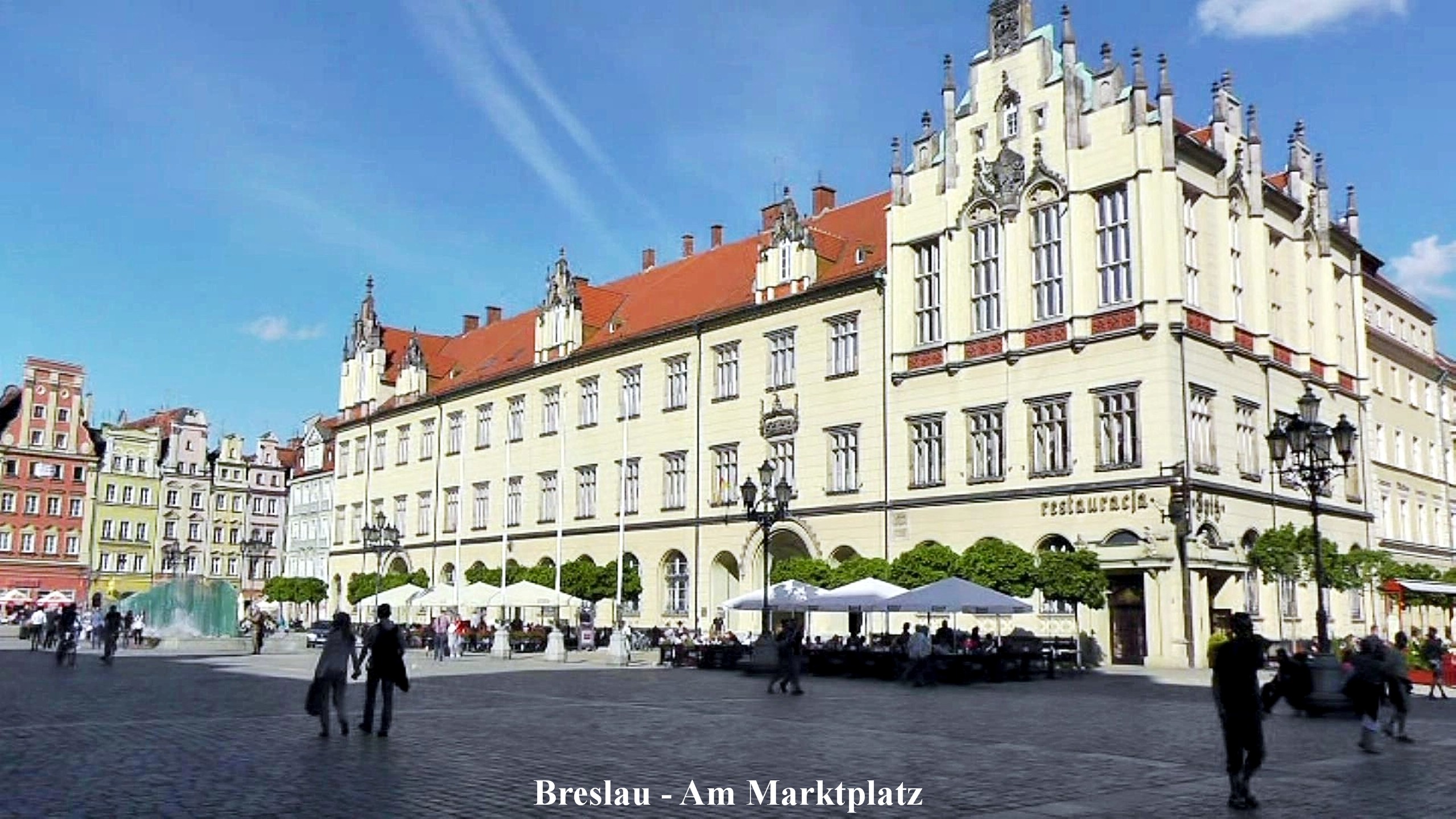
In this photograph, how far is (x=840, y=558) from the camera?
152ft

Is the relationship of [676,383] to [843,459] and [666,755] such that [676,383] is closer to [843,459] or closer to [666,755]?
[843,459]

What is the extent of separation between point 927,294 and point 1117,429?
9055mm

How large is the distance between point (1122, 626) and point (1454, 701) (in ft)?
39.3

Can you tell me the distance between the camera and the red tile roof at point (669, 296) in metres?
50.4

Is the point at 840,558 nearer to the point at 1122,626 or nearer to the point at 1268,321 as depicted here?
the point at 1122,626

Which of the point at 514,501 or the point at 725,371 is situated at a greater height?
the point at 725,371

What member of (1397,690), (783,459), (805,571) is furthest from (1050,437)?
(1397,690)

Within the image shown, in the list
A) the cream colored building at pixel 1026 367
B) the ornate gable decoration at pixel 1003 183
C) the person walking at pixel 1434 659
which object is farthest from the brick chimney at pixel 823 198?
Result: the person walking at pixel 1434 659

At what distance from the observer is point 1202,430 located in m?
38.1

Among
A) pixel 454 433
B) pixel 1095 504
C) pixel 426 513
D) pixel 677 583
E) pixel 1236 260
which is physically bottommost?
pixel 677 583

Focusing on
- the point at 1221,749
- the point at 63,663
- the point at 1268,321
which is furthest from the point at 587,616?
the point at 1221,749

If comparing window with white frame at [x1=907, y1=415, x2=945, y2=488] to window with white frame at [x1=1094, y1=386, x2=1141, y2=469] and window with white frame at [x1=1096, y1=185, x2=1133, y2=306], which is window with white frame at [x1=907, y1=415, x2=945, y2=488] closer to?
window with white frame at [x1=1094, y1=386, x2=1141, y2=469]

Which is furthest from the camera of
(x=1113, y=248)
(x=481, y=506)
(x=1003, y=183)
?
(x=481, y=506)

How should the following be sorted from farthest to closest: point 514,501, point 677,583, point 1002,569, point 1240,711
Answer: point 514,501 < point 677,583 < point 1002,569 < point 1240,711
